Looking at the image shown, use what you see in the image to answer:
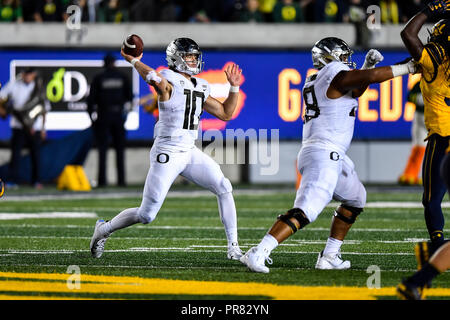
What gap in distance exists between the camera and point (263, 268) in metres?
6.57

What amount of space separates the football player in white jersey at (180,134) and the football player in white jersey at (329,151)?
68cm

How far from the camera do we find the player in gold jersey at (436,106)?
6.82 m

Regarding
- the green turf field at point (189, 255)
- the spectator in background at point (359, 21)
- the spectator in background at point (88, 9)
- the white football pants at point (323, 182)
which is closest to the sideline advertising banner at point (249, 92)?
the spectator in background at point (359, 21)

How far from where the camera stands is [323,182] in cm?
666

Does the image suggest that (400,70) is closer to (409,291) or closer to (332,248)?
(332,248)

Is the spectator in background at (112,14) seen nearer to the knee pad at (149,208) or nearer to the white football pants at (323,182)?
the knee pad at (149,208)

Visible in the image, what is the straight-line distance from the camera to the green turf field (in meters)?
5.88

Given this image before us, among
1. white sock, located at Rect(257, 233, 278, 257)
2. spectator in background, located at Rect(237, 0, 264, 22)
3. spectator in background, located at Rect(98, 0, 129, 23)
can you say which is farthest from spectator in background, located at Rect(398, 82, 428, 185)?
white sock, located at Rect(257, 233, 278, 257)

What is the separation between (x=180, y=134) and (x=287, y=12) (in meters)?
11.3

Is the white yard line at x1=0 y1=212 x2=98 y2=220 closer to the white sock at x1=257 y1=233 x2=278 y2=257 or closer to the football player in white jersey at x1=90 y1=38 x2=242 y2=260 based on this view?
the football player in white jersey at x1=90 y1=38 x2=242 y2=260

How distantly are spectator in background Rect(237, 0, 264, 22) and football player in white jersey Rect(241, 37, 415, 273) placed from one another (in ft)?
36.7

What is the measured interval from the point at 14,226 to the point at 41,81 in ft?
22.6

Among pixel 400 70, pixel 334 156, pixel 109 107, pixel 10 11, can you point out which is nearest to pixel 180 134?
pixel 334 156
